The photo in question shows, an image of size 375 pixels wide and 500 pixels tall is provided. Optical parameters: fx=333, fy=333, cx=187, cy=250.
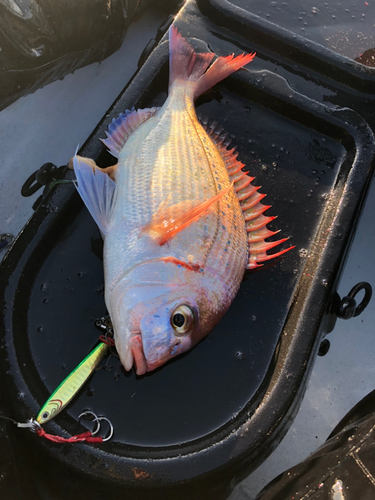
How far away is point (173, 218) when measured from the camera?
1.55 meters

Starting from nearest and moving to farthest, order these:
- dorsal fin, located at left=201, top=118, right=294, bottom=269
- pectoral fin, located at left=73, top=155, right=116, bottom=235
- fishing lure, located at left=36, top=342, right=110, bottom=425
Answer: fishing lure, located at left=36, top=342, right=110, bottom=425 < pectoral fin, located at left=73, top=155, right=116, bottom=235 < dorsal fin, located at left=201, top=118, right=294, bottom=269

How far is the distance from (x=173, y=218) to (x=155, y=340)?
1.82 feet

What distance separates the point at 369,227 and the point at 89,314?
7.29 feet

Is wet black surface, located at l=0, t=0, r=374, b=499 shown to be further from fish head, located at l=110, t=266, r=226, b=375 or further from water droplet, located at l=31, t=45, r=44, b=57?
water droplet, located at l=31, t=45, r=44, b=57

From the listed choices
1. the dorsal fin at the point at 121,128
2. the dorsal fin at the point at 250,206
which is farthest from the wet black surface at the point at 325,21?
the dorsal fin at the point at 121,128

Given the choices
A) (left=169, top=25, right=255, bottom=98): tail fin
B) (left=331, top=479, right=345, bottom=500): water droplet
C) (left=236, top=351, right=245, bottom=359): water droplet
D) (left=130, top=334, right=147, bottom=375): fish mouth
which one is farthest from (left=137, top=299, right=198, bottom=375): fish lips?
(left=169, top=25, right=255, bottom=98): tail fin

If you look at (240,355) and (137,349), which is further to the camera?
(240,355)

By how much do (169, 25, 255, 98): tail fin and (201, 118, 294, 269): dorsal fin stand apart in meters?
0.28

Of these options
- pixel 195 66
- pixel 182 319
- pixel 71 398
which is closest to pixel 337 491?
pixel 182 319

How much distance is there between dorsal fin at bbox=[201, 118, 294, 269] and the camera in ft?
5.68

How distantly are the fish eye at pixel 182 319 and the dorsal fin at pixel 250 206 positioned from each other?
0.45 meters

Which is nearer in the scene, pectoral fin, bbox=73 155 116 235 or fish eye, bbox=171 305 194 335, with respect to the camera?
fish eye, bbox=171 305 194 335

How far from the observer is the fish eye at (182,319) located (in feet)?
4.59

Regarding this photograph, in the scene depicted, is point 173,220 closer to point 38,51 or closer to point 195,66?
point 195,66
